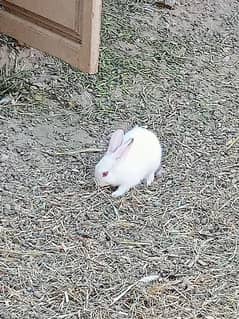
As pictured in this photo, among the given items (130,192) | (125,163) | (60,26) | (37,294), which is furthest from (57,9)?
(37,294)

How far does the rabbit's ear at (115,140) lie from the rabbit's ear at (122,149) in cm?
3

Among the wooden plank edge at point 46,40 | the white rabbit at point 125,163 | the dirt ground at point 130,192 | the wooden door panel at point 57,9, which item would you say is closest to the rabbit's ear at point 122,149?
the white rabbit at point 125,163

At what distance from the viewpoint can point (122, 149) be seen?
3430 mm

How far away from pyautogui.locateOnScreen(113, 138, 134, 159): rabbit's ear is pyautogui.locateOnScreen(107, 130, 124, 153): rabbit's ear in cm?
3

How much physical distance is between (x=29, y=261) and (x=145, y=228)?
53 cm

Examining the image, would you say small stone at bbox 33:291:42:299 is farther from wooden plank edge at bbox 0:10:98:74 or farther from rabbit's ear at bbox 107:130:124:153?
wooden plank edge at bbox 0:10:98:74

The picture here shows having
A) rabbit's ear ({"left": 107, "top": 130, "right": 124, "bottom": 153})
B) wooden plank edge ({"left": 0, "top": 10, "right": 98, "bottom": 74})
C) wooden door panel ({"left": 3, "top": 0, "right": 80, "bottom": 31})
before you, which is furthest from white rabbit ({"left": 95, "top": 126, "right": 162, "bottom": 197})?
wooden door panel ({"left": 3, "top": 0, "right": 80, "bottom": 31})

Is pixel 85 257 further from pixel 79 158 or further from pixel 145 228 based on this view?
pixel 79 158

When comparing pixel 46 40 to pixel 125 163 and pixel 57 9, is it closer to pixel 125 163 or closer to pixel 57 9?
pixel 57 9

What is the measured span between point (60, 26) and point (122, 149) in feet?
2.32

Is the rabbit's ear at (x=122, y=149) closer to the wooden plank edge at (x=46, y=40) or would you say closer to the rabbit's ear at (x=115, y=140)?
the rabbit's ear at (x=115, y=140)

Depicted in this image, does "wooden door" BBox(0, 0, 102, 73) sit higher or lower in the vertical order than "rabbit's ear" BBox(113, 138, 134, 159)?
higher

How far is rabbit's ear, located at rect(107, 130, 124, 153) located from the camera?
3.44m

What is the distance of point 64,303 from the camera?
2.87 metres
